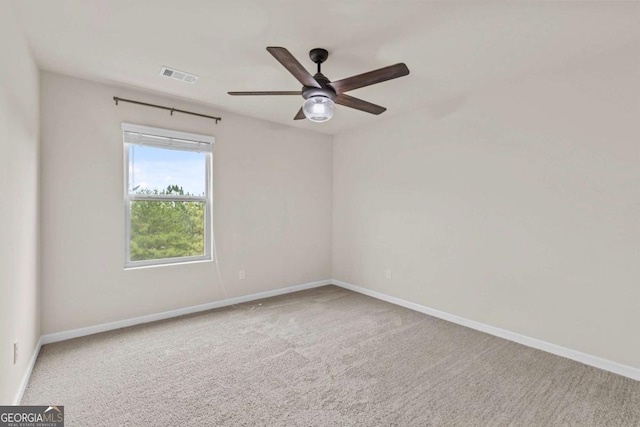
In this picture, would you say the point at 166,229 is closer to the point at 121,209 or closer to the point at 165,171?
the point at 121,209

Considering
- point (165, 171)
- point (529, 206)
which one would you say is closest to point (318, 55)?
point (165, 171)

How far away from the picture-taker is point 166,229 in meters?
3.58

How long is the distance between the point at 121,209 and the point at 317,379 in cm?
258

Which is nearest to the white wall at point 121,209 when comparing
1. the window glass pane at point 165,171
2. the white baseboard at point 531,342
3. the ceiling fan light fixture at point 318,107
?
the window glass pane at point 165,171

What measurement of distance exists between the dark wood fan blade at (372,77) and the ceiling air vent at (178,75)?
4.84 ft

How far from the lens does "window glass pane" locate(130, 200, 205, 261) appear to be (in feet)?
11.1

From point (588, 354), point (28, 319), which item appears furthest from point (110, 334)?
point (588, 354)

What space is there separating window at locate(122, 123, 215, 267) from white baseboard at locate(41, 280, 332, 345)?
1.90 feet

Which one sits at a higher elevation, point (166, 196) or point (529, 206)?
point (166, 196)

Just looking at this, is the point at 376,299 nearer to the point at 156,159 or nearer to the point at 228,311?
the point at 228,311

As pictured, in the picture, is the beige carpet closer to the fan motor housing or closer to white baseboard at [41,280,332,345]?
white baseboard at [41,280,332,345]

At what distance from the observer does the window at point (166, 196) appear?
3.33 meters

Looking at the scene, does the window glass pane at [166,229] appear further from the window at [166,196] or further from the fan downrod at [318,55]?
the fan downrod at [318,55]

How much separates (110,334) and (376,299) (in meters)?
3.11
